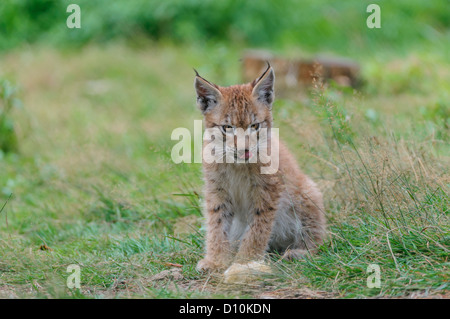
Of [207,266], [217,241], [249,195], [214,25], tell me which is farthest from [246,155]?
[214,25]

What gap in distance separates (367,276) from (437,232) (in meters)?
0.64

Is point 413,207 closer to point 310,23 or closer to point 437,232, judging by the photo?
point 437,232

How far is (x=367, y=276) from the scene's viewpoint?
13.6 ft

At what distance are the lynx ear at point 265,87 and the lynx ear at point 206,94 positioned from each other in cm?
31

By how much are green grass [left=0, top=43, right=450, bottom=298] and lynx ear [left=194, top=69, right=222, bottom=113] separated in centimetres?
84

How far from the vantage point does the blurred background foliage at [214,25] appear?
1457 cm

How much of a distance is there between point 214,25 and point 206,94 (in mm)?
10162

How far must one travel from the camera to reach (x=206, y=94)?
496 centimetres

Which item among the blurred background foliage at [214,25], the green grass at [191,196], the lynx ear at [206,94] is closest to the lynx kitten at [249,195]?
the lynx ear at [206,94]

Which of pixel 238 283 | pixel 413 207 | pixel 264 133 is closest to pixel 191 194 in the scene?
pixel 264 133

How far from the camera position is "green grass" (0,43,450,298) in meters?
4.29

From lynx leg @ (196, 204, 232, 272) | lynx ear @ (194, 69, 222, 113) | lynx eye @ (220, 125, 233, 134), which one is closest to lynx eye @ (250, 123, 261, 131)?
lynx eye @ (220, 125, 233, 134)

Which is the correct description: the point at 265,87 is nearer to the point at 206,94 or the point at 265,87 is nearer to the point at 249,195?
the point at 206,94

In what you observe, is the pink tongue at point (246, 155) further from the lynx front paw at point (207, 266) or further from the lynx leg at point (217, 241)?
the lynx front paw at point (207, 266)
